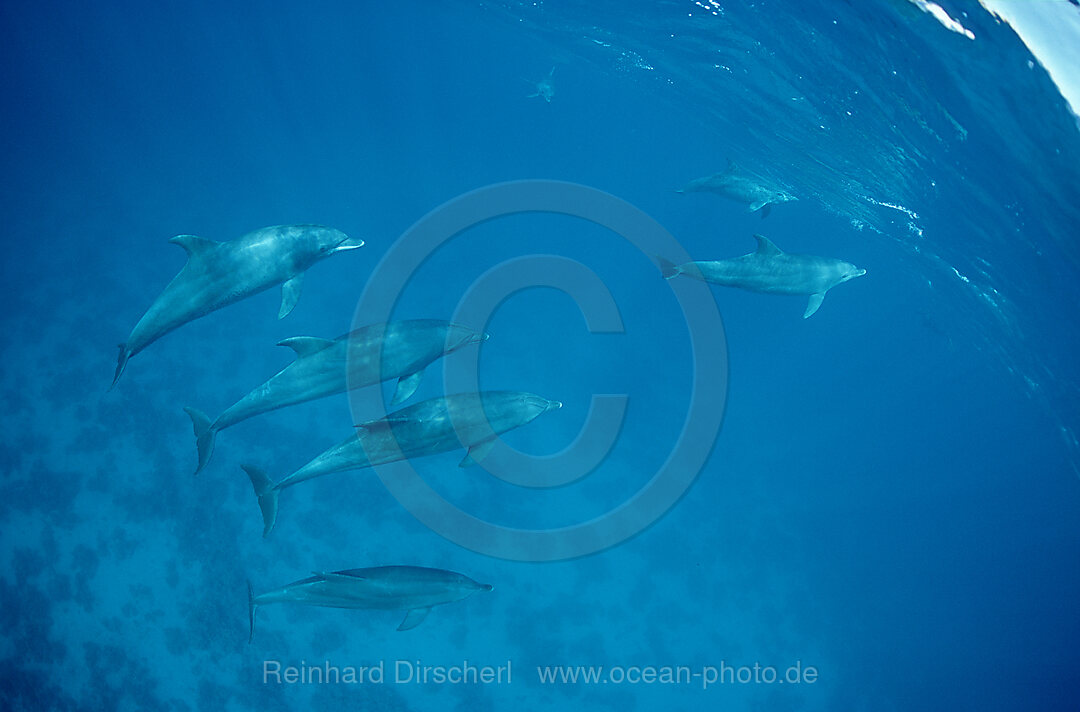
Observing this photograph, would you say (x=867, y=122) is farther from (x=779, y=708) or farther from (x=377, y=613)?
(x=377, y=613)

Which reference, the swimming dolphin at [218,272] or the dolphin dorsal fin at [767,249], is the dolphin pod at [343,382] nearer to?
the swimming dolphin at [218,272]

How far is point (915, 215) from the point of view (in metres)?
21.0

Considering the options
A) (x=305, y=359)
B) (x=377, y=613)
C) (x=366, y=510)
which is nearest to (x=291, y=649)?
(x=377, y=613)

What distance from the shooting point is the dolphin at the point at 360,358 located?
5312 mm

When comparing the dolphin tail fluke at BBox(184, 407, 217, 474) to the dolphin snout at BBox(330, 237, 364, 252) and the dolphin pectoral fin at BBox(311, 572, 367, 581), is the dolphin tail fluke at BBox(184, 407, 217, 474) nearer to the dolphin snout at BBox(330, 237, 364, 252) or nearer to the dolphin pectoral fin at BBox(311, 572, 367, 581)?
the dolphin pectoral fin at BBox(311, 572, 367, 581)

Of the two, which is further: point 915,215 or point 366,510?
point 915,215

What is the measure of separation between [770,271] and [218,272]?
7382 millimetres

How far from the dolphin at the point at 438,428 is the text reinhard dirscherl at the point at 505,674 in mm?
10092

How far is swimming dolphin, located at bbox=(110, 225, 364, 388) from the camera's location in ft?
16.3

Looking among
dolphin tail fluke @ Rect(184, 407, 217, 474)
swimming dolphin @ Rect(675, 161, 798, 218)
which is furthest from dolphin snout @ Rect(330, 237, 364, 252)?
swimming dolphin @ Rect(675, 161, 798, 218)

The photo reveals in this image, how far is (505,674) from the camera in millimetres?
Answer: 14617

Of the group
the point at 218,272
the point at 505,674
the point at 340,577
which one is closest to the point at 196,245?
the point at 218,272

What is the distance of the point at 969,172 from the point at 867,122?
134 inches

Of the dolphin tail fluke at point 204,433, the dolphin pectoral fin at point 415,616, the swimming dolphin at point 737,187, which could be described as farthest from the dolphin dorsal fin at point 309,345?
the swimming dolphin at point 737,187
